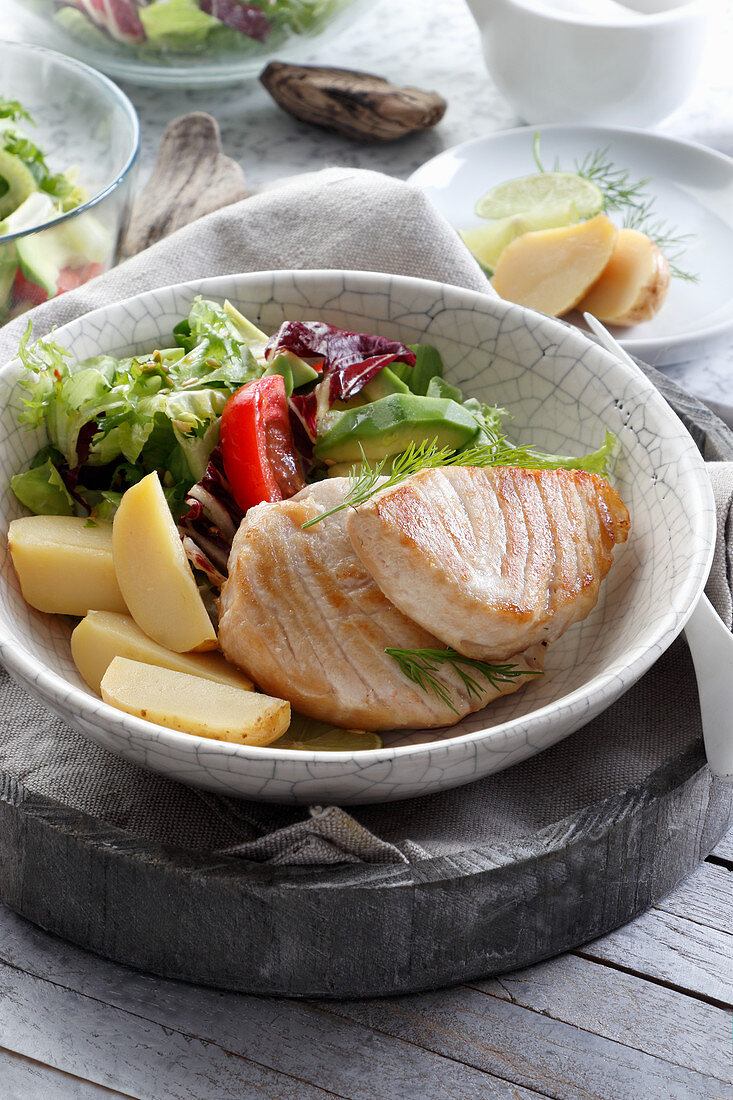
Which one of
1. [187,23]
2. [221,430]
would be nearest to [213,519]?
[221,430]

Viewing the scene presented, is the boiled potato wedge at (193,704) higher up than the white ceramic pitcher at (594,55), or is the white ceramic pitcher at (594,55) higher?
the white ceramic pitcher at (594,55)

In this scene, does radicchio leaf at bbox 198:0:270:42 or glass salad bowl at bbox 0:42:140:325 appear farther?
radicchio leaf at bbox 198:0:270:42

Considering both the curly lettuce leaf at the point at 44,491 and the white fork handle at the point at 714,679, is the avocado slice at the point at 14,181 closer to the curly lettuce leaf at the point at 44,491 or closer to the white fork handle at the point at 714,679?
the curly lettuce leaf at the point at 44,491

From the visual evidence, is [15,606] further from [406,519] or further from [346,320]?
[346,320]

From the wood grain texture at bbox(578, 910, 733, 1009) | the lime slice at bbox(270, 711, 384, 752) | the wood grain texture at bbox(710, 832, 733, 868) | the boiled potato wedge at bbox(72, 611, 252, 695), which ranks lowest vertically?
the wood grain texture at bbox(578, 910, 733, 1009)

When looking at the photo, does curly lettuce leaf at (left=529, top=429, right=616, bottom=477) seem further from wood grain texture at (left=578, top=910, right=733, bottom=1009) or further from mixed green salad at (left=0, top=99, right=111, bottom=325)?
mixed green salad at (left=0, top=99, right=111, bottom=325)

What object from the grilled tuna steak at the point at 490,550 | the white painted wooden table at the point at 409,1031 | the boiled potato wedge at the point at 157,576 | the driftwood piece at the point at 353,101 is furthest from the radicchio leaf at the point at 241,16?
the white painted wooden table at the point at 409,1031

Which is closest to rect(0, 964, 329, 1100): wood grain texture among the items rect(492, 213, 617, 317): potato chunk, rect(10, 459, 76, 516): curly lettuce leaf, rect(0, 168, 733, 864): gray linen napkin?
rect(0, 168, 733, 864): gray linen napkin
